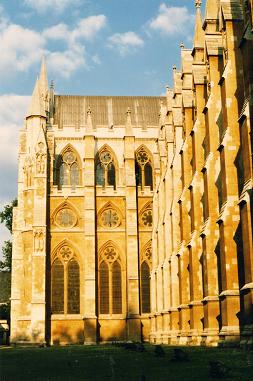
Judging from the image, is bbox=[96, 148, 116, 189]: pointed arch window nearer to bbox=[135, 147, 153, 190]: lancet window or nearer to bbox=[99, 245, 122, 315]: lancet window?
bbox=[135, 147, 153, 190]: lancet window

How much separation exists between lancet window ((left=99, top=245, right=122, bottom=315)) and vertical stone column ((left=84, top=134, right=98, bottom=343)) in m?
1.07

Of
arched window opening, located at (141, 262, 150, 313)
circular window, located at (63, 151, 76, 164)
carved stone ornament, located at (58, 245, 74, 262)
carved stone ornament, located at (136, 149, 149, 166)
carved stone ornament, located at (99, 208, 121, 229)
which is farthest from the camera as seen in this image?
carved stone ornament, located at (136, 149, 149, 166)

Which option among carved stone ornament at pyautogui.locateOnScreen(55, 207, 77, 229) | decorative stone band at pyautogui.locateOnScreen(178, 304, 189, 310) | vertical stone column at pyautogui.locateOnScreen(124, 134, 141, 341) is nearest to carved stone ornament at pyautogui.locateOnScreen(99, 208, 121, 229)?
vertical stone column at pyautogui.locateOnScreen(124, 134, 141, 341)

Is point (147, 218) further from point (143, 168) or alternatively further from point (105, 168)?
point (105, 168)

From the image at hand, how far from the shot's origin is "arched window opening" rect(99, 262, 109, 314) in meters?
47.0

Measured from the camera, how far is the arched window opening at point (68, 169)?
51.9 meters

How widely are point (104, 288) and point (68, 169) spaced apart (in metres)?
11.1

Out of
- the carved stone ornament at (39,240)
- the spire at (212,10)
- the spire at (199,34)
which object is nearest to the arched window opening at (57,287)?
the carved stone ornament at (39,240)

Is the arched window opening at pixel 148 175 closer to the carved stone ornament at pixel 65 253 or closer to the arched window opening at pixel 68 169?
the arched window opening at pixel 68 169

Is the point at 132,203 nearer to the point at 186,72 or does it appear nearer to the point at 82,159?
the point at 82,159

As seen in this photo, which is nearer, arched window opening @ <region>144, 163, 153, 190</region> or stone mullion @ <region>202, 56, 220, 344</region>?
stone mullion @ <region>202, 56, 220, 344</region>

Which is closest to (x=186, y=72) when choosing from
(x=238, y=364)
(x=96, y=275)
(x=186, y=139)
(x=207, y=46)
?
(x=186, y=139)

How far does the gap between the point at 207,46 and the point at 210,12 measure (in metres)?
4.77

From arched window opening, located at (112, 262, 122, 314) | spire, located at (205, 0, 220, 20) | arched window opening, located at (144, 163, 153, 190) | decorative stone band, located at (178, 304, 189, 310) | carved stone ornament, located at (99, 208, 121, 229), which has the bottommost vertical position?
decorative stone band, located at (178, 304, 189, 310)
